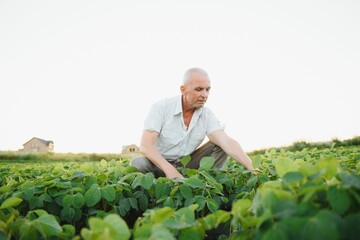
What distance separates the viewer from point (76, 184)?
6.77 feet

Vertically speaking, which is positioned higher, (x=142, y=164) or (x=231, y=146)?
(x=231, y=146)

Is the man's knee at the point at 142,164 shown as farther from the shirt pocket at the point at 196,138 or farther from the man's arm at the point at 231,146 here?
the man's arm at the point at 231,146

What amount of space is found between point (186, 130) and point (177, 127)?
11cm

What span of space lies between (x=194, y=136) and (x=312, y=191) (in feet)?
8.16

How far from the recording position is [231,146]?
3.03m

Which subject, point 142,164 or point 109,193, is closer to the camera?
point 109,193

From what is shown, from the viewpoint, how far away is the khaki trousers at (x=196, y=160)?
10.2ft

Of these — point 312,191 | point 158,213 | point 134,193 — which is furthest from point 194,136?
point 312,191

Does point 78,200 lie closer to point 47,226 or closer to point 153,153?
point 47,226

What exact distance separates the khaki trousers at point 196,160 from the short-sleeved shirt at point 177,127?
0.09m

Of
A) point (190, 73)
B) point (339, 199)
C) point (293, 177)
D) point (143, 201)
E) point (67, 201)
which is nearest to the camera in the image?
point (339, 199)

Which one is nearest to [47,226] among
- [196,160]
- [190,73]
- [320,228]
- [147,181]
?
Result: [147,181]

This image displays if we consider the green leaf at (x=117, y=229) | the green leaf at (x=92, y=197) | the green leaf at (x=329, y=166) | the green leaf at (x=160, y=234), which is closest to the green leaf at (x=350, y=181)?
the green leaf at (x=329, y=166)

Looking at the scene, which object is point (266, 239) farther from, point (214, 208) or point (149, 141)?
point (149, 141)
